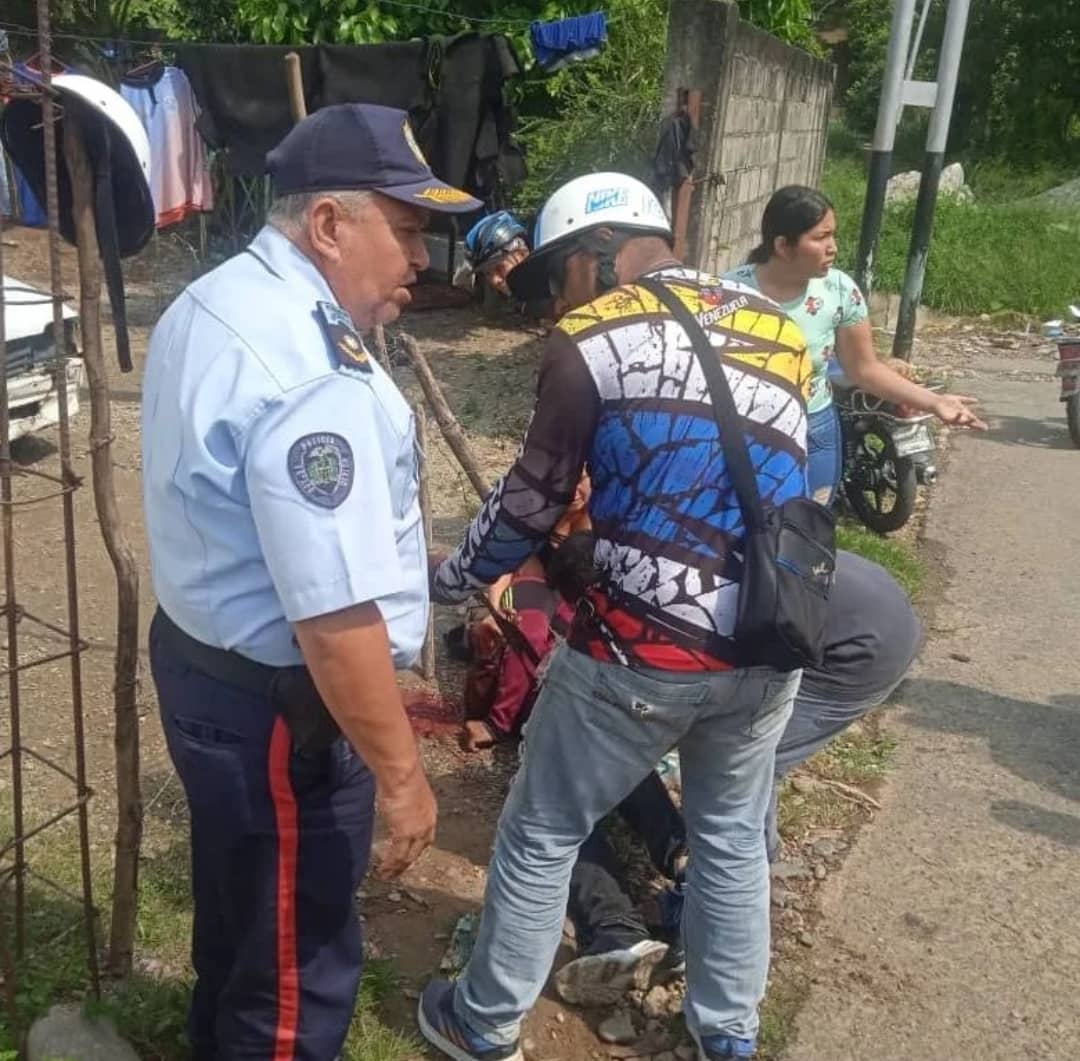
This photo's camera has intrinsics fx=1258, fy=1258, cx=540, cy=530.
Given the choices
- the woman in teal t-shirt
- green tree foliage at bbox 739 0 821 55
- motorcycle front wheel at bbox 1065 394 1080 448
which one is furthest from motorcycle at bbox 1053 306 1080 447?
green tree foliage at bbox 739 0 821 55

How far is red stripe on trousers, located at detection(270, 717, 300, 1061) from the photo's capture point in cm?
201

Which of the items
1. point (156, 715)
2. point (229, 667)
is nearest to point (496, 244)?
point (229, 667)

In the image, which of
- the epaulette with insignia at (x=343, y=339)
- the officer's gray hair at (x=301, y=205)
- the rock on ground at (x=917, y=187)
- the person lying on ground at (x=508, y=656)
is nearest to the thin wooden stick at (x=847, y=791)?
the person lying on ground at (x=508, y=656)

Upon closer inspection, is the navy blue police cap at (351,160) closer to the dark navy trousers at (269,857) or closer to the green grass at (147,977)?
the dark navy trousers at (269,857)

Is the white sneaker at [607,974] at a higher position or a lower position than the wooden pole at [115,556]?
lower

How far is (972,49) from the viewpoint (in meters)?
23.1

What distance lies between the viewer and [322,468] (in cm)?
178

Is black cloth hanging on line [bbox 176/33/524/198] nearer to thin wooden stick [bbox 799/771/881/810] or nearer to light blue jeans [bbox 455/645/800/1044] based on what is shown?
thin wooden stick [bbox 799/771/881/810]

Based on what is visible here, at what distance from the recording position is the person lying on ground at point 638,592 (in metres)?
2.25

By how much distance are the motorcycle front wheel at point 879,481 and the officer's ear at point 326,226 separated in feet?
14.9

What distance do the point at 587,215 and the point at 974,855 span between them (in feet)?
7.51

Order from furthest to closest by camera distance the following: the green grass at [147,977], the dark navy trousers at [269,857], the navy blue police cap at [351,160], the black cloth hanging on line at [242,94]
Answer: the black cloth hanging on line at [242,94]
the green grass at [147,977]
the dark navy trousers at [269,857]
the navy blue police cap at [351,160]

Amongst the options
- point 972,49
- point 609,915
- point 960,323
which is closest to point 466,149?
point 960,323

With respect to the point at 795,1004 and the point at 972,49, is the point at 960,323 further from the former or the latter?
the point at 972,49
